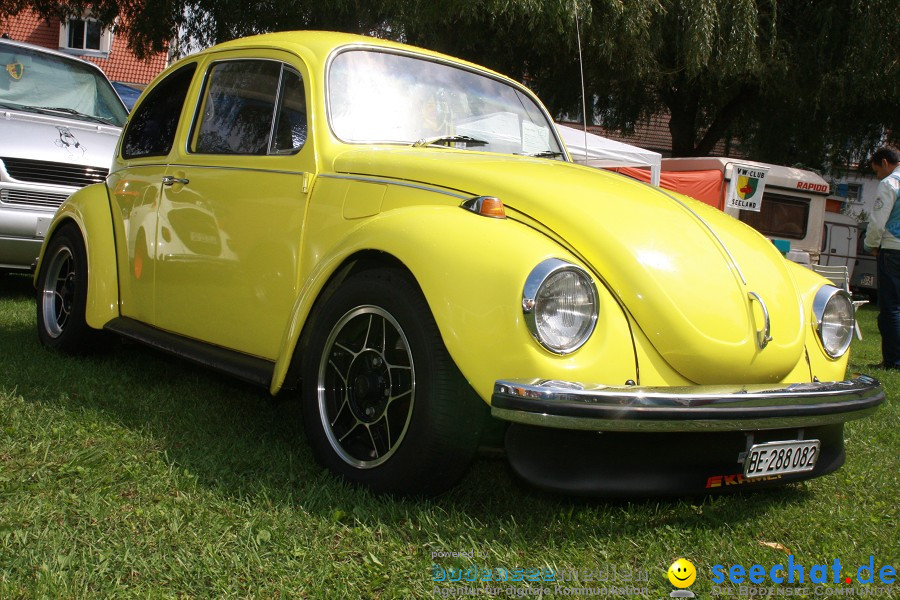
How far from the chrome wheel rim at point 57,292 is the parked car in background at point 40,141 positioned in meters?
1.88

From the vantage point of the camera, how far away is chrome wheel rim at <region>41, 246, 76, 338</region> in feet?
17.1

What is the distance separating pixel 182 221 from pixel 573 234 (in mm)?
2127

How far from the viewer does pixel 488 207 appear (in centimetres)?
299

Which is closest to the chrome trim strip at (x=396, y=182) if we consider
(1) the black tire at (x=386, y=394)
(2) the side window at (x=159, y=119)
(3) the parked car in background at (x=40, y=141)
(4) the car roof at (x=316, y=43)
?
(1) the black tire at (x=386, y=394)

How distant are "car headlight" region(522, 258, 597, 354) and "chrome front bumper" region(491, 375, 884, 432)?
179mm

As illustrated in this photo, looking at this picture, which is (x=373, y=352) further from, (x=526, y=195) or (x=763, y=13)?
(x=763, y=13)

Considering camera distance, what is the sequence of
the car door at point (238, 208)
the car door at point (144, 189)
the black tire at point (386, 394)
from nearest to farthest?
the black tire at point (386, 394), the car door at point (238, 208), the car door at point (144, 189)

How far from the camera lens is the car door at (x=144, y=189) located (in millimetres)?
4488

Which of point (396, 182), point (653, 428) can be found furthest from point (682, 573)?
point (396, 182)

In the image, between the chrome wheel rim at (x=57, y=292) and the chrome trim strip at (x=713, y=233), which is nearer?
the chrome trim strip at (x=713, y=233)

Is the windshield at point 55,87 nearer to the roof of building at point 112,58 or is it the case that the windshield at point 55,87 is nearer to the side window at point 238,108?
the side window at point 238,108

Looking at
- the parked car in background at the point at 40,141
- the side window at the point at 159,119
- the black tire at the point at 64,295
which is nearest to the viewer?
the side window at the point at 159,119

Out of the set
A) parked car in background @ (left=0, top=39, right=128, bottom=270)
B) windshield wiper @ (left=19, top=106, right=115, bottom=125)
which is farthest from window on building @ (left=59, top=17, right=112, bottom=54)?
windshield wiper @ (left=19, top=106, right=115, bottom=125)

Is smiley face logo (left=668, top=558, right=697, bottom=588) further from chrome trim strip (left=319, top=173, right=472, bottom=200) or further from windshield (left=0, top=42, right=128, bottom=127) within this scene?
windshield (left=0, top=42, right=128, bottom=127)
